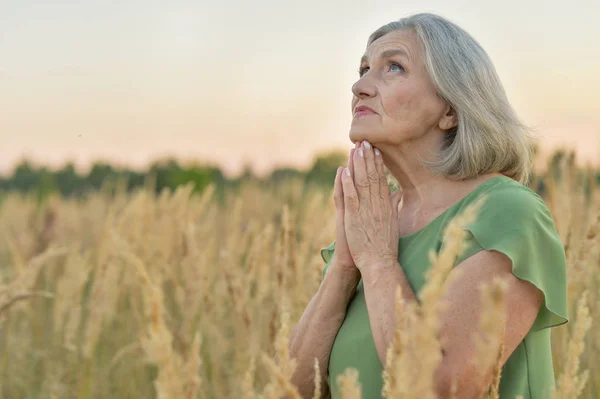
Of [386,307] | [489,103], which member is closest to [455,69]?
[489,103]

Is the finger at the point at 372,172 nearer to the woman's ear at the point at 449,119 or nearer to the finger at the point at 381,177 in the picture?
the finger at the point at 381,177

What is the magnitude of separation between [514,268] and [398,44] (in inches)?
30.1

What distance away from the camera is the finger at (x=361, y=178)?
6.13 feet

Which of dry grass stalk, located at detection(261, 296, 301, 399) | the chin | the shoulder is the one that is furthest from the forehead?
dry grass stalk, located at detection(261, 296, 301, 399)

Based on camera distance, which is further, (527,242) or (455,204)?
(455,204)

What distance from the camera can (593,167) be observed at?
11.2 ft

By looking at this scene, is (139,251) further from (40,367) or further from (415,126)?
(415,126)

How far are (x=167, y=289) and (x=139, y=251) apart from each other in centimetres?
86

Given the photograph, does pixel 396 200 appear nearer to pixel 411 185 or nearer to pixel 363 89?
pixel 411 185

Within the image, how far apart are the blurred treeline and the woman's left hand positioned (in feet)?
3.92

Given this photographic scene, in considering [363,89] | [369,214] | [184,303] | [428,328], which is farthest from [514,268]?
[184,303]

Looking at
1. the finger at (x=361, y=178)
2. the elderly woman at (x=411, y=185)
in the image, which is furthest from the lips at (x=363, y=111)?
the finger at (x=361, y=178)

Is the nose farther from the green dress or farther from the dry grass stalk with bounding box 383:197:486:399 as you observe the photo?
the dry grass stalk with bounding box 383:197:486:399

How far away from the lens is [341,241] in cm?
191
